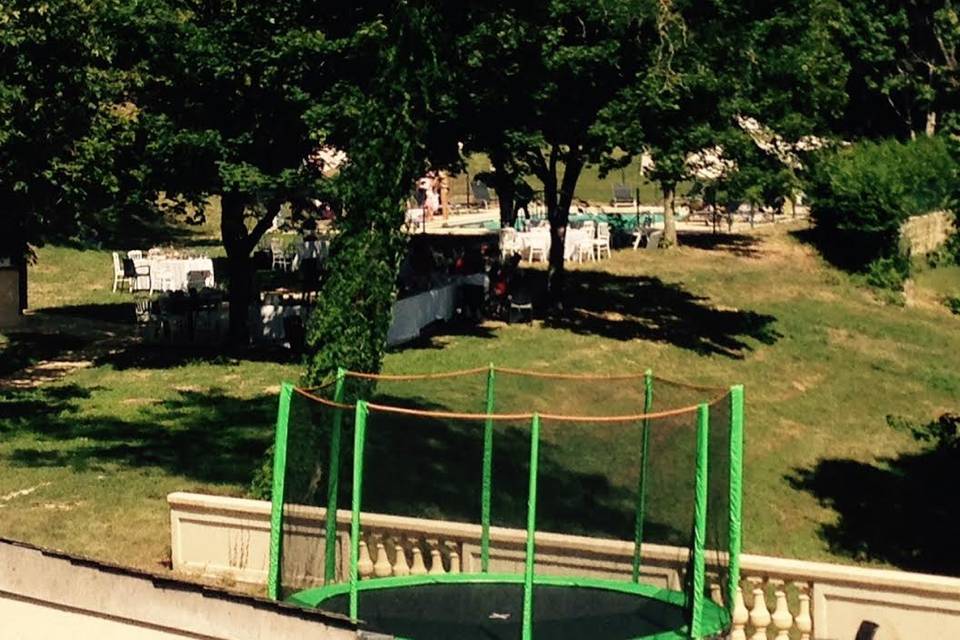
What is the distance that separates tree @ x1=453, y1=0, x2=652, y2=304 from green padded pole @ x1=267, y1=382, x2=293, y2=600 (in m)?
16.0

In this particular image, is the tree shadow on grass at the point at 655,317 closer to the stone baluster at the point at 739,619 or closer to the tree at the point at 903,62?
the stone baluster at the point at 739,619

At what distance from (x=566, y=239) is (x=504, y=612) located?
105 feet

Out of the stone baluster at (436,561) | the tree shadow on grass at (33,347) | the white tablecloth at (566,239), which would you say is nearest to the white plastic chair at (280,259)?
the white tablecloth at (566,239)

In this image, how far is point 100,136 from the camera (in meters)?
Answer: 26.3

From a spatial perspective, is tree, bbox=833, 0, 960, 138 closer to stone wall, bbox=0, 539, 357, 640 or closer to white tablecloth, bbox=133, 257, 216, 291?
white tablecloth, bbox=133, 257, 216, 291

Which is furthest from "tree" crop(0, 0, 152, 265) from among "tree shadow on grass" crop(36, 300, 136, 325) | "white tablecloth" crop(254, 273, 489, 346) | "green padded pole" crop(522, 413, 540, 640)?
"green padded pole" crop(522, 413, 540, 640)

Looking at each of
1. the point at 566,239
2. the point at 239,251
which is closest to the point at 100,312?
the point at 239,251

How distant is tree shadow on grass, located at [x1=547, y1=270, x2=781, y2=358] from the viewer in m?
35.2

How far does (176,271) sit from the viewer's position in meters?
37.7

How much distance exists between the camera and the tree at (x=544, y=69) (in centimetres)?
2981

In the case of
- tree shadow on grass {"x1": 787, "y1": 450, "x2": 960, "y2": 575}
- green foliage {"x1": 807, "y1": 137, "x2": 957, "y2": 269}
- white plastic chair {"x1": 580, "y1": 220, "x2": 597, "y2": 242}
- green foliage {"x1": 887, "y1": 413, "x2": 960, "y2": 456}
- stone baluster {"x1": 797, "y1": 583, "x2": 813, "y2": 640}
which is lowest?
tree shadow on grass {"x1": 787, "y1": 450, "x2": 960, "y2": 575}

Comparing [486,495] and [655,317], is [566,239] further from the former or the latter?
Result: [486,495]

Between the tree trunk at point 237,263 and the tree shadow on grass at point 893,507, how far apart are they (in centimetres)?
1170

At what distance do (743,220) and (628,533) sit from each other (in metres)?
47.3
